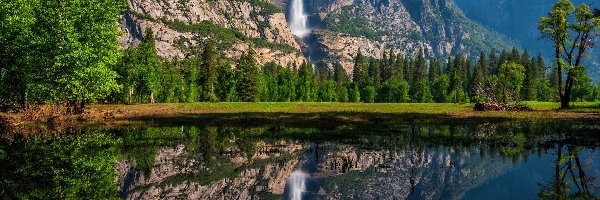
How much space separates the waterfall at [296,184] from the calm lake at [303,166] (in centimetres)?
Result: 7

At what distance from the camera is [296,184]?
48.0 ft

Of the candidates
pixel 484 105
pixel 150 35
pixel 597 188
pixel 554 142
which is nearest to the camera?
pixel 597 188

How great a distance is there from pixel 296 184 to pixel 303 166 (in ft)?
10.5

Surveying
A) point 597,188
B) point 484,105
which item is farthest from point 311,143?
point 484,105

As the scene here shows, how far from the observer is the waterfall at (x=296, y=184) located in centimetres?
1324

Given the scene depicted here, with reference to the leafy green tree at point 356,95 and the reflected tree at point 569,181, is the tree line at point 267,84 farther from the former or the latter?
the reflected tree at point 569,181

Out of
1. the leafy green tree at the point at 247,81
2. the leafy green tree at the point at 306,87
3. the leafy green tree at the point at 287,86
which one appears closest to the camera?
the leafy green tree at the point at 247,81

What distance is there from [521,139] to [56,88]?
110ft

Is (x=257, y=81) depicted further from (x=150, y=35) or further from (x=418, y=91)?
(x=418, y=91)

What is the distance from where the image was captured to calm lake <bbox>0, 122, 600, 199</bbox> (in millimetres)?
13609

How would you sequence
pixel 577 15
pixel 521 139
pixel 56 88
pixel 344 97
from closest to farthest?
1. pixel 521 139
2. pixel 56 88
3. pixel 577 15
4. pixel 344 97

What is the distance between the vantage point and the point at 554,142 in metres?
23.3

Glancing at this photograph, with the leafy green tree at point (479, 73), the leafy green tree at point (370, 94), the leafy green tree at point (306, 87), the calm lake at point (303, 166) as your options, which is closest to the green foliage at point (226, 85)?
the leafy green tree at point (306, 87)

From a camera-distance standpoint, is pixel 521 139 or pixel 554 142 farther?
pixel 521 139
